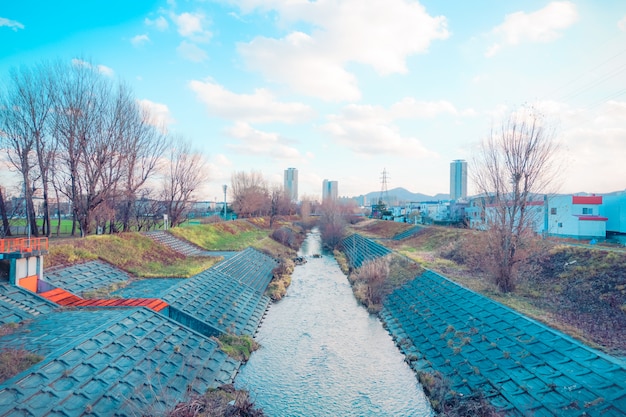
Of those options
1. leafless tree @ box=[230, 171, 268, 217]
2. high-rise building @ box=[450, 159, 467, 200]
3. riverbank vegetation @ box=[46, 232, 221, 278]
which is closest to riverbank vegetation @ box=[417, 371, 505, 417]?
riverbank vegetation @ box=[46, 232, 221, 278]

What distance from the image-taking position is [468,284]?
15359 mm

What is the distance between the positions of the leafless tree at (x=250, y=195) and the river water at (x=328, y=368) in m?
44.8

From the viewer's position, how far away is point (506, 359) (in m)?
9.18

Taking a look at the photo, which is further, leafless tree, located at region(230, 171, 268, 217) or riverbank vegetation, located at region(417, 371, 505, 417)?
leafless tree, located at region(230, 171, 268, 217)

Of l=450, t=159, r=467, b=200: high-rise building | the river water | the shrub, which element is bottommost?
the river water

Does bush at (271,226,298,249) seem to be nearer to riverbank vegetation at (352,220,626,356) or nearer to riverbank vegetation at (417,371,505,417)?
riverbank vegetation at (352,220,626,356)

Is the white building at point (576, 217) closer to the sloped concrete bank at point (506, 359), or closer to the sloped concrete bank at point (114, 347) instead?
the sloped concrete bank at point (506, 359)

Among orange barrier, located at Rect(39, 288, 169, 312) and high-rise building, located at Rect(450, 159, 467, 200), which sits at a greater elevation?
high-rise building, located at Rect(450, 159, 467, 200)

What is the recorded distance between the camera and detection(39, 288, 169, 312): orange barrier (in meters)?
11.7

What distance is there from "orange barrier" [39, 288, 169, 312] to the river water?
377cm

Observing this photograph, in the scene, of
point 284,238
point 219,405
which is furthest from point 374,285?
point 284,238

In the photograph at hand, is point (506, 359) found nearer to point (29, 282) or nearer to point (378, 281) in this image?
point (378, 281)

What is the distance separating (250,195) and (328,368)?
174 feet

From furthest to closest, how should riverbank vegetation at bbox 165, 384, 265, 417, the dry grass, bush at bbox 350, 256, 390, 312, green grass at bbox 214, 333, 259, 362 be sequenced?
the dry grass
bush at bbox 350, 256, 390, 312
green grass at bbox 214, 333, 259, 362
riverbank vegetation at bbox 165, 384, 265, 417
